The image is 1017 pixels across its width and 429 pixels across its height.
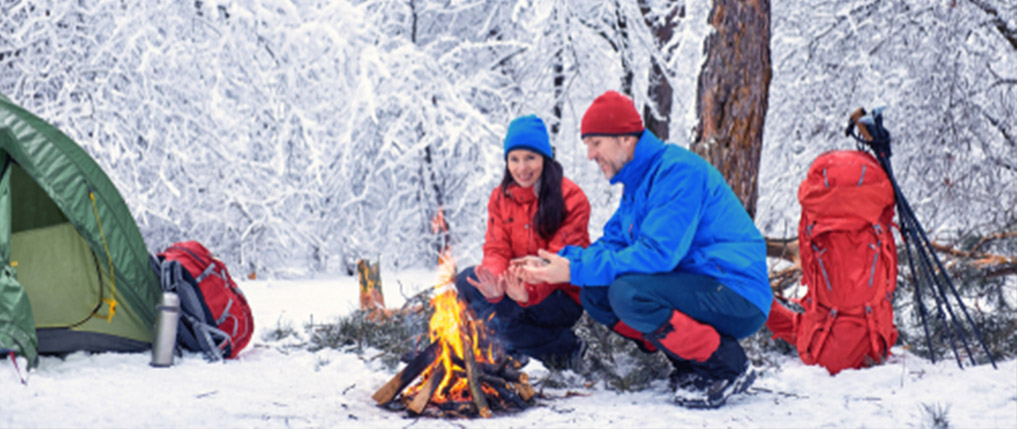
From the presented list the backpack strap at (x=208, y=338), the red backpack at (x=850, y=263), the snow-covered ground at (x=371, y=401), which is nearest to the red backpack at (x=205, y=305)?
the backpack strap at (x=208, y=338)

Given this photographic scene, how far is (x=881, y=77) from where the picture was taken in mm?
7535

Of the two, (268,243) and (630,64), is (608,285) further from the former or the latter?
(268,243)

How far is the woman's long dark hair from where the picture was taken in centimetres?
351

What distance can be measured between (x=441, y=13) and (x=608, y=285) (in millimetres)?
6540

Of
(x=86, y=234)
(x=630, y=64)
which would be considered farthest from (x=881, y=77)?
(x=86, y=234)

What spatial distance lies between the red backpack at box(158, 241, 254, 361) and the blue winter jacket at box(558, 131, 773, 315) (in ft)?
6.84

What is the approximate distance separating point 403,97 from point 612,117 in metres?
4.59

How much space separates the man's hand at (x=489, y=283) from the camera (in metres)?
3.37

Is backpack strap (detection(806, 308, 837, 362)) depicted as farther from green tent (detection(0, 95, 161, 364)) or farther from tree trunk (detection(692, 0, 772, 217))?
green tent (detection(0, 95, 161, 364))

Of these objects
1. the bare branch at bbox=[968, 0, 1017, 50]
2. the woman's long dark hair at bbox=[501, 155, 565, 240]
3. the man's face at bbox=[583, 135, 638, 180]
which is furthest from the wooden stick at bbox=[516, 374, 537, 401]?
the bare branch at bbox=[968, 0, 1017, 50]

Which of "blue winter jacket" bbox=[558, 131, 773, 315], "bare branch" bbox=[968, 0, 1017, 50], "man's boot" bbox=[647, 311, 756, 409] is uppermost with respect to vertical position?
"bare branch" bbox=[968, 0, 1017, 50]

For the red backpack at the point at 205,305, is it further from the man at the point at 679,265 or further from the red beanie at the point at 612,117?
the red beanie at the point at 612,117

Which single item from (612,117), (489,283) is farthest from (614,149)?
(489,283)

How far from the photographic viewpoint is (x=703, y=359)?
9.87 feet
